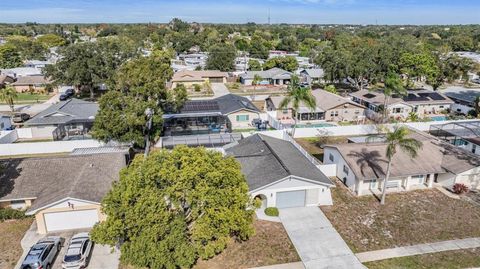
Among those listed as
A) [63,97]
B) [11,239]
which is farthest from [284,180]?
[63,97]

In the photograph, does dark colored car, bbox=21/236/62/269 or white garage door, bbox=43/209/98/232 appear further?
white garage door, bbox=43/209/98/232

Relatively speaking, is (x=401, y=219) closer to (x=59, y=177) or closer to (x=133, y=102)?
(x=133, y=102)

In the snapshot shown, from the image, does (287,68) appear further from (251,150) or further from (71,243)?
(71,243)

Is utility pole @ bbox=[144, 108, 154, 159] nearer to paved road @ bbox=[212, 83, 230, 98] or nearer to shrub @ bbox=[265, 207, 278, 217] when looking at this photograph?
shrub @ bbox=[265, 207, 278, 217]

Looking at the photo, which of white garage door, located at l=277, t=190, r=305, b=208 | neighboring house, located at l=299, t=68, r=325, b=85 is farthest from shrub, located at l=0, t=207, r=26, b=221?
neighboring house, located at l=299, t=68, r=325, b=85

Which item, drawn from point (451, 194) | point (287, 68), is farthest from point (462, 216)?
point (287, 68)

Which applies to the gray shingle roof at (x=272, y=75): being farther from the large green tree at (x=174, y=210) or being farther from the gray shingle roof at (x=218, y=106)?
the large green tree at (x=174, y=210)

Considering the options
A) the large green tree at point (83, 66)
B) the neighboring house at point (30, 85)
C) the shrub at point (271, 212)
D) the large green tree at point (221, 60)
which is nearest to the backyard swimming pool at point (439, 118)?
the shrub at point (271, 212)
